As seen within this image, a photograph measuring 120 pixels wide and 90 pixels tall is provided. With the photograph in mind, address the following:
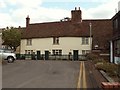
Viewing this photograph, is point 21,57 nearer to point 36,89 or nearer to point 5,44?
point 5,44

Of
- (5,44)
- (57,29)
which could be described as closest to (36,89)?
(57,29)

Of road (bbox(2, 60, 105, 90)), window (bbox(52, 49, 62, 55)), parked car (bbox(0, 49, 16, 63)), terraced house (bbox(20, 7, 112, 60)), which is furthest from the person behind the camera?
window (bbox(52, 49, 62, 55))

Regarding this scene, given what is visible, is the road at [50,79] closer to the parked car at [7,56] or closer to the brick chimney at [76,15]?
the parked car at [7,56]

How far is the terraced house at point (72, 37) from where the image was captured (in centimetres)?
6200

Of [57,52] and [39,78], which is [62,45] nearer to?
[57,52]

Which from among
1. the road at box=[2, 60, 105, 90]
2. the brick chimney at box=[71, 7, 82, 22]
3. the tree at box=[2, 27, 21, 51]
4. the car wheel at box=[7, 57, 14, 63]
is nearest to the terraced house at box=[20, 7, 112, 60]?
the brick chimney at box=[71, 7, 82, 22]

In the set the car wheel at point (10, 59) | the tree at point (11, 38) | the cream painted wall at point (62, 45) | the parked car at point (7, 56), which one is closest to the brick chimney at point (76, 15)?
the cream painted wall at point (62, 45)

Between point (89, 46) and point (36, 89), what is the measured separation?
48809 mm

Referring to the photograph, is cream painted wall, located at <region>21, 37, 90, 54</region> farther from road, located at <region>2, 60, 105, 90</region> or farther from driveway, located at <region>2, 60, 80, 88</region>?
road, located at <region>2, 60, 105, 90</region>

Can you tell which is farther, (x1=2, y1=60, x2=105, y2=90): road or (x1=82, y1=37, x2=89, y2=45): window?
(x1=82, y1=37, x2=89, y2=45): window

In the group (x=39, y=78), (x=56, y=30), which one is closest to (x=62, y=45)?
(x=56, y=30)

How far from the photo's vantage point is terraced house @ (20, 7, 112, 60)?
2441 inches

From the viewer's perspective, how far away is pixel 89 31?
63344mm

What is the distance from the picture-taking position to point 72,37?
63281mm
